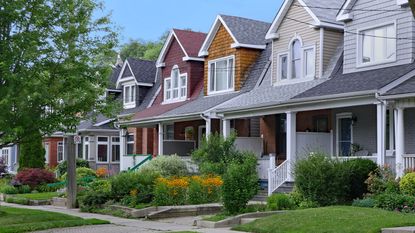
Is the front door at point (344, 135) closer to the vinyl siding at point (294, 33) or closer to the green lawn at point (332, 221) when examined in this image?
the vinyl siding at point (294, 33)

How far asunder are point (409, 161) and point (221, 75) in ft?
44.9

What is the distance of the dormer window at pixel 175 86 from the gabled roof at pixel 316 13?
26.6 ft

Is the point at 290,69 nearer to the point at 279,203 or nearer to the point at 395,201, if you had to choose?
the point at 279,203

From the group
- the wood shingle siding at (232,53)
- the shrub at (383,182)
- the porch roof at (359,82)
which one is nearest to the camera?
the shrub at (383,182)

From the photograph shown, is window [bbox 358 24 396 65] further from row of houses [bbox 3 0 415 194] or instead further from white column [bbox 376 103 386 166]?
white column [bbox 376 103 386 166]

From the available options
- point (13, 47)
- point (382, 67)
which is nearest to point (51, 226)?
point (13, 47)

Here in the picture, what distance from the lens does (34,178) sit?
1208 inches

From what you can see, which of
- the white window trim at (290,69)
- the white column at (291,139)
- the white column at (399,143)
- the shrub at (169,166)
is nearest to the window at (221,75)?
the white window trim at (290,69)

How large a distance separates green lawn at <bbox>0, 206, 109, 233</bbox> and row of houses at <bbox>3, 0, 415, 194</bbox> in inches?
150

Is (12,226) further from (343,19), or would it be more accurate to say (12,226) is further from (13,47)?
(343,19)

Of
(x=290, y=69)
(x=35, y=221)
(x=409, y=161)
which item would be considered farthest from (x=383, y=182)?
(x=35, y=221)

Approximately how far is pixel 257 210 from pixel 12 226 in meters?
6.41

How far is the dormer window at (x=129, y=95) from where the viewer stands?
129ft

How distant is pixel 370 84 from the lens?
20.1 m
